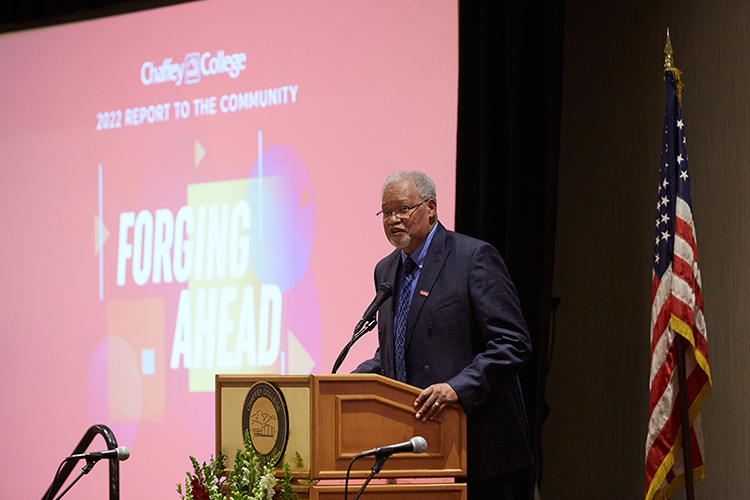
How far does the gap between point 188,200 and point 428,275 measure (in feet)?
8.13

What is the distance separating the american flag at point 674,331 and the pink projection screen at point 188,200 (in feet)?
3.78

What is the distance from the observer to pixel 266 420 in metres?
2.03

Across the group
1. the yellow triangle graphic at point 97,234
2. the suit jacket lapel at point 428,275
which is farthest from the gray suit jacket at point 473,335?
the yellow triangle graphic at point 97,234

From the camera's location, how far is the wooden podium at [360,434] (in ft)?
6.37

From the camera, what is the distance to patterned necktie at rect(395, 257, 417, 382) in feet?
7.88

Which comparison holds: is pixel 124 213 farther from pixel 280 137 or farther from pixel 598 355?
pixel 598 355

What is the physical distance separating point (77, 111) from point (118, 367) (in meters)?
1.70

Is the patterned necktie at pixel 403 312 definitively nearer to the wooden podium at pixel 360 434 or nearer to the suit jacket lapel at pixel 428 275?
the suit jacket lapel at pixel 428 275

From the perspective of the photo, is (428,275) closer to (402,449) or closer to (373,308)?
(373,308)

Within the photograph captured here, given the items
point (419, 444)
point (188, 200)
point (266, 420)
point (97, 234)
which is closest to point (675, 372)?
point (419, 444)

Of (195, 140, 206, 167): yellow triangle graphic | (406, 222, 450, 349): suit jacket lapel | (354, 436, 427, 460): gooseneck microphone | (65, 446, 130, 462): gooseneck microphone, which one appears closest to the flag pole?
(406, 222, 450, 349): suit jacket lapel

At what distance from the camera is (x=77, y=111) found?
496cm

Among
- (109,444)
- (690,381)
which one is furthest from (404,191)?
(690,381)

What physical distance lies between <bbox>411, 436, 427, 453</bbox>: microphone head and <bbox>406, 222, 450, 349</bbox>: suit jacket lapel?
0.52 meters
